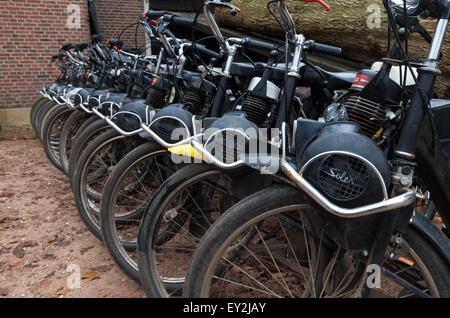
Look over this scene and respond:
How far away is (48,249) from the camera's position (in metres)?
2.83

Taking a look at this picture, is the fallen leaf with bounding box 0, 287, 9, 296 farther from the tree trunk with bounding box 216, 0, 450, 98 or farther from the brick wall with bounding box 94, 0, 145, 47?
the brick wall with bounding box 94, 0, 145, 47

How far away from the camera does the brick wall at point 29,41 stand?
7.57 meters

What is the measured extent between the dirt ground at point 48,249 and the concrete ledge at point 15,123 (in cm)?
351

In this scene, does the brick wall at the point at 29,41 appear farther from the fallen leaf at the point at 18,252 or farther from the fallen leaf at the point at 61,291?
the fallen leaf at the point at 61,291

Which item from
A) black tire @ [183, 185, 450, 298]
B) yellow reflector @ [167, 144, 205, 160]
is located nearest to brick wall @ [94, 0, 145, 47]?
yellow reflector @ [167, 144, 205, 160]

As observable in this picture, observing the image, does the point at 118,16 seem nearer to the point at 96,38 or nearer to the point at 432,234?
the point at 96,38

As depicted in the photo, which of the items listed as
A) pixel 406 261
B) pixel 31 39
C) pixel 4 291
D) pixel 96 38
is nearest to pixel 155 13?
pixel 96 38

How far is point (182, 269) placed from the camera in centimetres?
245

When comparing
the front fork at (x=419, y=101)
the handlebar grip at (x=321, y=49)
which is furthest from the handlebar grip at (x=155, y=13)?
the front fork at (x=419, y=101)

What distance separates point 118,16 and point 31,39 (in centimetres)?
371

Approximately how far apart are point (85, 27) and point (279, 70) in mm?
7385

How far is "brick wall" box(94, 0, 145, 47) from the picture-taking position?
10.7 m

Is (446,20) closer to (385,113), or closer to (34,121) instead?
(385,113)
